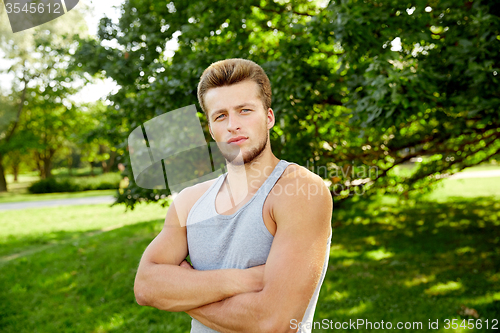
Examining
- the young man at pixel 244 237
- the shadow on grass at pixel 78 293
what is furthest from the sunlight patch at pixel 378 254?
the young man at pixel 244 237

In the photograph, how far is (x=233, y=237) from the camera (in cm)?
169

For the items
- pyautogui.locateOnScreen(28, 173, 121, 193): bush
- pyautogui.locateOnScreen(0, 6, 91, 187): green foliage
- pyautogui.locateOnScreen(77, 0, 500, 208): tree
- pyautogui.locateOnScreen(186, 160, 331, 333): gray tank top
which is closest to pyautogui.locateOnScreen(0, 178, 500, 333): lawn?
pyautogui.locateOnScreen(77, 0, 500, 208): tree

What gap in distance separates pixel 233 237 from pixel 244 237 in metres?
0.06

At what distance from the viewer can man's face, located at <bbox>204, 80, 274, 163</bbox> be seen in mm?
1765

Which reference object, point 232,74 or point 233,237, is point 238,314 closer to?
point 233,237

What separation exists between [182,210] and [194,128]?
2.97 m

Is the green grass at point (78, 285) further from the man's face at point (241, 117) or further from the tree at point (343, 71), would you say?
the man's face at point (241, 117)

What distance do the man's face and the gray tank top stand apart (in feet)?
0.55

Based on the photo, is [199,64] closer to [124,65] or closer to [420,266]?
[124,65]

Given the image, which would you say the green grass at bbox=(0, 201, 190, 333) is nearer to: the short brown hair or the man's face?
the man's face

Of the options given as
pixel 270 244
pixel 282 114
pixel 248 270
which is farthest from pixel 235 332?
pixel 282 114

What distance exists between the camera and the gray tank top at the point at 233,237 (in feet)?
5.42

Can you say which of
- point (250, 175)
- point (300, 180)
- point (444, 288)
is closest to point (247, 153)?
point (250, 175)

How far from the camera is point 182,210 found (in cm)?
196
